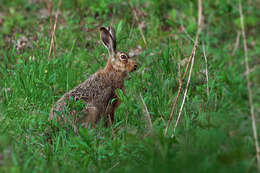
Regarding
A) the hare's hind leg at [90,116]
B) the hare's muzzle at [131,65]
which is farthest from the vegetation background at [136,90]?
the hare's hind leg at [90,116]

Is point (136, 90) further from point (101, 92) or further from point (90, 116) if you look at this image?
point (90, 116)

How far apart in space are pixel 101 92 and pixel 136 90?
1.55 ft

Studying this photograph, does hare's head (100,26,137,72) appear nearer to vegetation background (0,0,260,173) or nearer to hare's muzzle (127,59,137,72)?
hare's muzzle (127,59,137,72)

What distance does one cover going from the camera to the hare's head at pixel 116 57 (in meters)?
5.92

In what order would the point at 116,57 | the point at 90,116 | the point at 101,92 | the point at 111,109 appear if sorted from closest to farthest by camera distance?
the point at 90,116
the point at 111,109
the point at 101,92
the point at 116,57

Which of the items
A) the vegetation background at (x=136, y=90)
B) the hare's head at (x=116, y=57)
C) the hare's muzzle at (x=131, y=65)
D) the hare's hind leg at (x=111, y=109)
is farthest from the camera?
the hare's muzzle at (x=131, y=65)

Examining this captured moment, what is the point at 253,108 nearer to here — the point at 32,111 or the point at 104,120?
the point at 104,120

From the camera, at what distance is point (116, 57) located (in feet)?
19.8

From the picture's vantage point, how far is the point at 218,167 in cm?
307

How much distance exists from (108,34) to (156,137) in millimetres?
2301

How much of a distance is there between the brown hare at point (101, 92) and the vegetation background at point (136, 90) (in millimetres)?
197

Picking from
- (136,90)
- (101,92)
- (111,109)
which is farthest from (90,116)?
(136,90)

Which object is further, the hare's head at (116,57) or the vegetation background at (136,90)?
the hare's head at (116,57)

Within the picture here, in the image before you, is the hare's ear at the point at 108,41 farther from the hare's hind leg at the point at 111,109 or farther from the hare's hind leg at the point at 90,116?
the hare's hind leg at the point at 90,116
